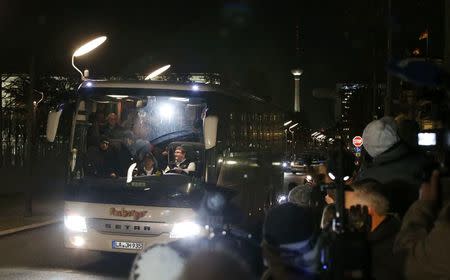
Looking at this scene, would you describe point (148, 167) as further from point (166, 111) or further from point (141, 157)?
point (166, 111)

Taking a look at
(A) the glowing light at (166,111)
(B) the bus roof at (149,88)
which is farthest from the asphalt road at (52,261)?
(B) the bus roof at (149,88)

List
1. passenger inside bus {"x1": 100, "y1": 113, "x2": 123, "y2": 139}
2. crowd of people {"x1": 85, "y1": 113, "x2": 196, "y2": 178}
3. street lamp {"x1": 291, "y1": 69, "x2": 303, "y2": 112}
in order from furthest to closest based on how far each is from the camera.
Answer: street lamp {"x1": 291, "y1": 69, "x2": 303, "y2": 112} → passenger inside bus {"x1": 100, "y1": 113, "x2": 123, "y2": 139} → crowd of people {"x1": 85, "y1": 113, "x2": 196, "y2": 178}

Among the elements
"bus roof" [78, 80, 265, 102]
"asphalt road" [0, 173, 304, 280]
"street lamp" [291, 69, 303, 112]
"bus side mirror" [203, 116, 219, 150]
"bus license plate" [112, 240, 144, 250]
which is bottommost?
"asphalt road" [0, 173, 304, 280]

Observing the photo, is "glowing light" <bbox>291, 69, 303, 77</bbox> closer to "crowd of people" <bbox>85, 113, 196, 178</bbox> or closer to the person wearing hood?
"crowd of people" <bbox>85, 113, 196, 178</bbox>

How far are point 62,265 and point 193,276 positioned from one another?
9280 millimetres

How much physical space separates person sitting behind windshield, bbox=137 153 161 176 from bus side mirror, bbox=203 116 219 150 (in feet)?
4.78

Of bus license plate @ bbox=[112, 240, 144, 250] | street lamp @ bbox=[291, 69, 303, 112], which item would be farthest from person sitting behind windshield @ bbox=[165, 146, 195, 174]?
street lamp @ bbox=[291, 69, 303, 112]

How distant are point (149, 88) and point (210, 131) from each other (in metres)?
1.74

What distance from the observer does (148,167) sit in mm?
11227

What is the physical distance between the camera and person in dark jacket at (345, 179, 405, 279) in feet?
11.5

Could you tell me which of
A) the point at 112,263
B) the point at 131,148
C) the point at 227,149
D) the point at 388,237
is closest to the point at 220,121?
the point at 227,149

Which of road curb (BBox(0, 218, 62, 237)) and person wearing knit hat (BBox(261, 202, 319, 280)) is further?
road curb (BBox(0, 218, 62, 237))

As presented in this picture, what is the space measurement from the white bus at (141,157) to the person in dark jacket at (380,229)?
565 cm

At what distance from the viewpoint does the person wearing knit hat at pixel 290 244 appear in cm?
270
